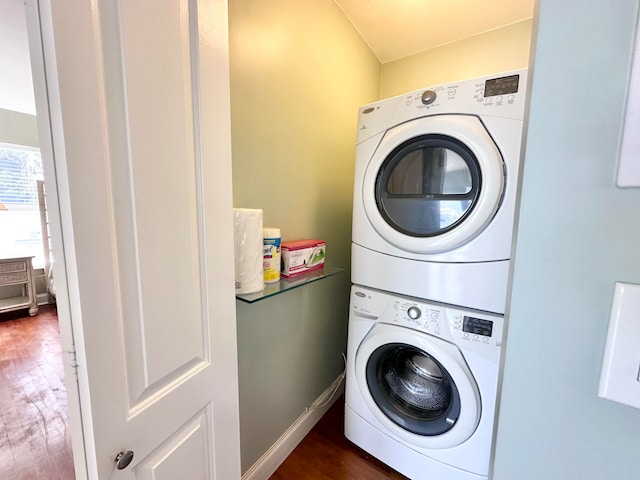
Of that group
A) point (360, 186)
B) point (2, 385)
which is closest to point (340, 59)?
point (360, 186)

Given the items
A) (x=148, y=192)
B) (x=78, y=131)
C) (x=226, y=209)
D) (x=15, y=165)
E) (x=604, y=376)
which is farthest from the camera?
(x=15, y=165)

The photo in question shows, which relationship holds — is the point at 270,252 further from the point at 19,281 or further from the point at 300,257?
the point at 19,281

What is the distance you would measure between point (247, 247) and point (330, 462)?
1.24 metres

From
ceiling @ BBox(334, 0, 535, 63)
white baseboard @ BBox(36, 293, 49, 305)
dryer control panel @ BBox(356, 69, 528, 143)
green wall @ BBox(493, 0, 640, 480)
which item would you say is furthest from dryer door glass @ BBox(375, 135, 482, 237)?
white baseboard @ BBox(36, 293, 49, 305)

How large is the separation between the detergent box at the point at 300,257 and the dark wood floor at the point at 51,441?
3.32ft

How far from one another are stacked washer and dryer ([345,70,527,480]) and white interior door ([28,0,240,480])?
0.68 metres

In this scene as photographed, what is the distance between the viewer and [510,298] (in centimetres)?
35

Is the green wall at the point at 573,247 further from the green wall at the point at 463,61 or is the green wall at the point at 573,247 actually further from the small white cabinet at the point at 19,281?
the small white cabinet at the point at 19,281

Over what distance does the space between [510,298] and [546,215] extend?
117 millimetres

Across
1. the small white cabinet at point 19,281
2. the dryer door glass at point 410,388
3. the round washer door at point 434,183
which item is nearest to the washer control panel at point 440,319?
the dryer door glass at point 410,388

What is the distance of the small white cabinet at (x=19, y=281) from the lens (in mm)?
2779

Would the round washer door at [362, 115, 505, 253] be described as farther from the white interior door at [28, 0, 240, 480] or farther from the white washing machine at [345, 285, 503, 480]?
the white interior door at [28, 0, 240, 480]

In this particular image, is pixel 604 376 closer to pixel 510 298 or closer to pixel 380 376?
pixel 510 298

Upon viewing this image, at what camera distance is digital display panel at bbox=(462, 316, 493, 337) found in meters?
0.92
